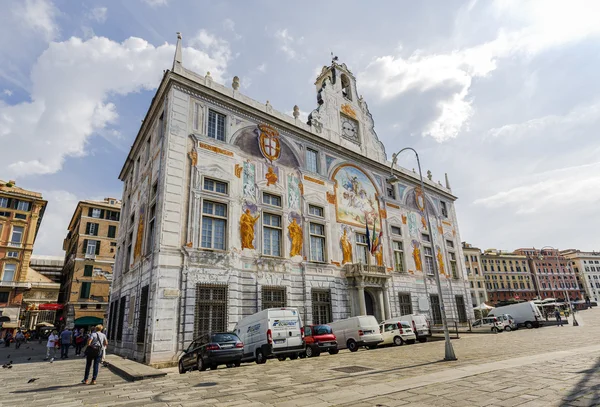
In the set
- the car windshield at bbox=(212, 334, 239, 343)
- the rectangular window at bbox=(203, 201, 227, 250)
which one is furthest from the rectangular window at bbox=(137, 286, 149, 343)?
the car windshield at bbox=(212, 334, 239, 343)

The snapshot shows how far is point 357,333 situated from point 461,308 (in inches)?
917

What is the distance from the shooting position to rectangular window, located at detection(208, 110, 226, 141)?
22391mm

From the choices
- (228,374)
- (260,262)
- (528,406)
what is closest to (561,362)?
(528,406)

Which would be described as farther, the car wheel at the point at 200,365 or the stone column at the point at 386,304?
the stone column at the point at 386,304

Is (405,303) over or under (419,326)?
over

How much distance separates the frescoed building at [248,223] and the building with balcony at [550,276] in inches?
3580

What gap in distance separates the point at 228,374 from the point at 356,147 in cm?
2456

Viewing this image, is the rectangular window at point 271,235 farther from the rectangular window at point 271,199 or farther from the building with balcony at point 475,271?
the building with balcony at point 475,271

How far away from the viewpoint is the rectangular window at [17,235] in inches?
1973

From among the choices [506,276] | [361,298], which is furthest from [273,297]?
[506,276]

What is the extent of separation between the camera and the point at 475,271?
286ft

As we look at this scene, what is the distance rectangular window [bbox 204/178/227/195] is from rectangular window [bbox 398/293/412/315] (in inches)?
732

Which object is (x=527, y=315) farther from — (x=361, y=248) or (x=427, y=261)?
(x=361, y=248)

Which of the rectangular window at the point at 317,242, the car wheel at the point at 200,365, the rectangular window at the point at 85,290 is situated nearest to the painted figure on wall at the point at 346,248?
the rectangular window at the point at 317,242
